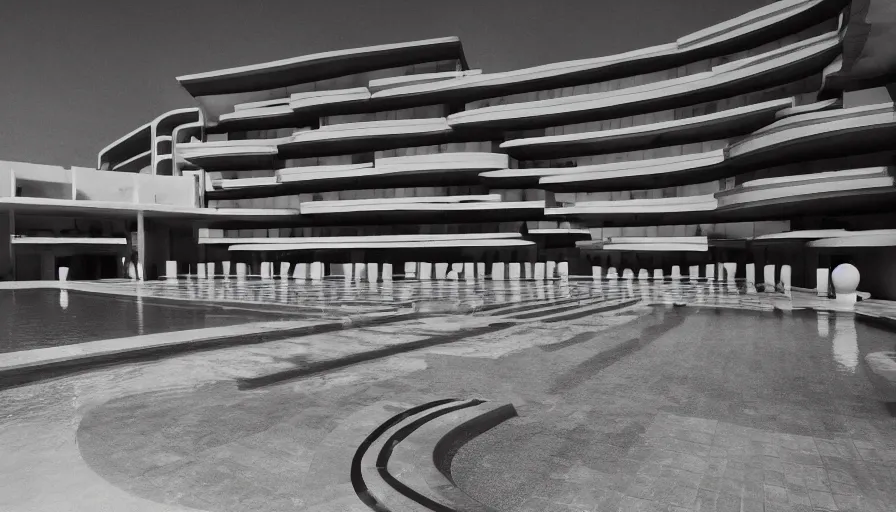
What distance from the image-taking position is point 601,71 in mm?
38750

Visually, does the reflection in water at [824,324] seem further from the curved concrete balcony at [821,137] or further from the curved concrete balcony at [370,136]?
the curved concrete balcony at [370,136]

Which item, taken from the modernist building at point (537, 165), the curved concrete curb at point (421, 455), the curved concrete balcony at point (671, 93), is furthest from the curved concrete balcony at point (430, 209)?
the curved concrete curb at point (421, 455)

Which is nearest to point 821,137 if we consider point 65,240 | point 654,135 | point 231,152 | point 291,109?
point 654,135

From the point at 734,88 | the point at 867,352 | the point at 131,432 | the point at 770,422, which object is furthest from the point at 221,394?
the point at 734,88

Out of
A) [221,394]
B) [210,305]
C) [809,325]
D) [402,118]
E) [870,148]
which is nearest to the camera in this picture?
[221,394]

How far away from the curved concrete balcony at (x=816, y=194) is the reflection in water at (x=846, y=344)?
15279mm

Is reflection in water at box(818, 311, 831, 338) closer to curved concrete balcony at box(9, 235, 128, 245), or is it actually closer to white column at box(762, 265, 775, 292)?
white column at box(762, 265, 775, 292)

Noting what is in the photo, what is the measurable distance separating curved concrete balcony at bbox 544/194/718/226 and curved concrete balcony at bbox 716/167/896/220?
2.39 meters

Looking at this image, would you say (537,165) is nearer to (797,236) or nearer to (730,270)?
(730,270)

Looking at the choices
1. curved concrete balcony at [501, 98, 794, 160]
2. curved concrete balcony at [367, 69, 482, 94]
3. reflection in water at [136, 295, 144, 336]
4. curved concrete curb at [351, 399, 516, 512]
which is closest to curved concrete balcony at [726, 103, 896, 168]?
curved concrete balcony at [501, 98, 794, 160]

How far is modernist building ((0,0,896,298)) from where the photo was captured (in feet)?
92.9

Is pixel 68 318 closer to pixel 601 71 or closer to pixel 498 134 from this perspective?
pixel 498 134

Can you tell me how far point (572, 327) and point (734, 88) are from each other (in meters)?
30.8

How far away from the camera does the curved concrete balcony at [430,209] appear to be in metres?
39.4
